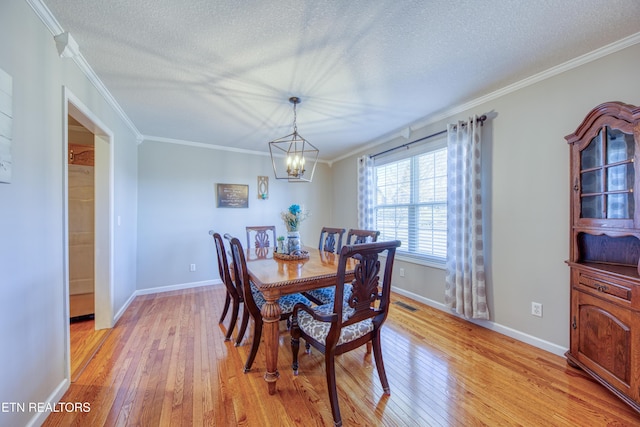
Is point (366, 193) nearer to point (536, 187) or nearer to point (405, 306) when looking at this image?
point (405, 306)

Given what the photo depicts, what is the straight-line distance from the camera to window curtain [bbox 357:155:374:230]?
411cm

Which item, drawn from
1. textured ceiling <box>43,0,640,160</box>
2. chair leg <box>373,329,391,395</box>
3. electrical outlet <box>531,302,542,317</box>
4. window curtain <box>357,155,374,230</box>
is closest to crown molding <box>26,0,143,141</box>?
textured ceiling <box>43,0,640,160</box>

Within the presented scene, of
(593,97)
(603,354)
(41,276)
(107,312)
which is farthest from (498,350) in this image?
(107,312)

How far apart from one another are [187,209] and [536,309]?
180 inches

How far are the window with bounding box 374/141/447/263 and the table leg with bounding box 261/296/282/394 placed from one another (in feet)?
7.57

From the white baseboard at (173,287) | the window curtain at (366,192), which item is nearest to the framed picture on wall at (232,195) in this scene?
the white baseboard at (173,287)

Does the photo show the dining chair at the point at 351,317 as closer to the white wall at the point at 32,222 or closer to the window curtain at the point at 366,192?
the white wall at the point at 32,222

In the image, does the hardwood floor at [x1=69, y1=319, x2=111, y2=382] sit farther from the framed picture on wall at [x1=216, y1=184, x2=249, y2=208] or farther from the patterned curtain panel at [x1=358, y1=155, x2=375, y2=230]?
the patterned curtain panel at [x1=358, y1=155, x2=375, y2=230]

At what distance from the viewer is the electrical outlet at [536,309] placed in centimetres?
219

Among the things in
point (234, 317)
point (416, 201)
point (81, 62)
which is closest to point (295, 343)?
point (234, 317)

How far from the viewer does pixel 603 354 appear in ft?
5.30

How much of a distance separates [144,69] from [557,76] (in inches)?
137

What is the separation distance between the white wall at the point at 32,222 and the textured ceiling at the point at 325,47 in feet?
1.01

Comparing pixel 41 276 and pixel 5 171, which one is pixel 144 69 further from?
pixel 41 276
